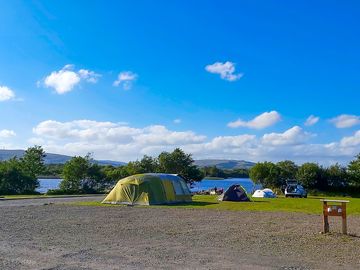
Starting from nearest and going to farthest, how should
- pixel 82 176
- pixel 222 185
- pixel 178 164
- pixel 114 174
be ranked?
1. pixel 82 176
2. pixel 114 174
3. pixel 178 164
4. pixel 222 185

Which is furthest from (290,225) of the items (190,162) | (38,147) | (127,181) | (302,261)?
(38,147)

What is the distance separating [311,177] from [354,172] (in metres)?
6.26

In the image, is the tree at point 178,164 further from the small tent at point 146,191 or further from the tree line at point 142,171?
the small tent at point 146,191

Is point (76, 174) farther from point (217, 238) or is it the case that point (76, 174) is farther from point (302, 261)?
point (302, 261)

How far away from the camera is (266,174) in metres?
76.2

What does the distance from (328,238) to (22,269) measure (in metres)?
8.72

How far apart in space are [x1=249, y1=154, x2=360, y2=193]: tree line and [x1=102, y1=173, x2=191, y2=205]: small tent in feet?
143

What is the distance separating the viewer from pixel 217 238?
1278 centimetres

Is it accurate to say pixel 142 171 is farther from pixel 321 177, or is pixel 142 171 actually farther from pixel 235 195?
pixel 235 195

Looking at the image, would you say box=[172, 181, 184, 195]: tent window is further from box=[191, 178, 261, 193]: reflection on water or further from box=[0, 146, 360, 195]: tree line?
box=[0, 146, 360, 195]: tree line

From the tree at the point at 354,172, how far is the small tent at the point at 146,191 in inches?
1746

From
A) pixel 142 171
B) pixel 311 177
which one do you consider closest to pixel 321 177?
pixel 311 177

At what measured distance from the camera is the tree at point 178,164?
73125 mm

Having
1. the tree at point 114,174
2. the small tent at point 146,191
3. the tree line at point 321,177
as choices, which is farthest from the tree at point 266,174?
the small tent at point 146,191
